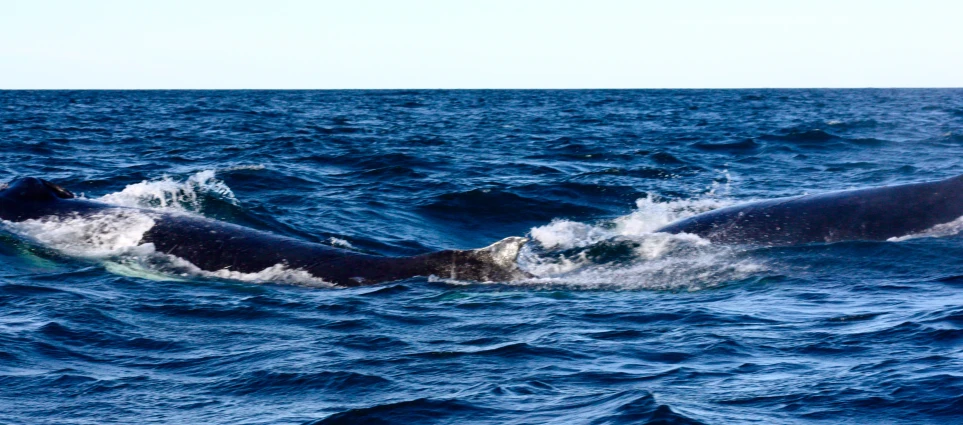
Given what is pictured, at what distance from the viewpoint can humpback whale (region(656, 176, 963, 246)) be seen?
43.3 feet

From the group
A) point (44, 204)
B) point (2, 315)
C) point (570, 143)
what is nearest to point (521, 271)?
point (2, 315)

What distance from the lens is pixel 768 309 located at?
33.2 feet

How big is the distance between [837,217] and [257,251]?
7144 mm

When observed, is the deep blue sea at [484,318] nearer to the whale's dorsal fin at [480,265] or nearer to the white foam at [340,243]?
the white foam at [340,243]

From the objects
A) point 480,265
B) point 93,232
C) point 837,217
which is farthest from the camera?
point 93,232

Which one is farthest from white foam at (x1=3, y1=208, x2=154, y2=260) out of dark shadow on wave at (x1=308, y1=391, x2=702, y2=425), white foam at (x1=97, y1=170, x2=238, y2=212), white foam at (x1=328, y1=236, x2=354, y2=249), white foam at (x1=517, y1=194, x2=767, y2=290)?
dark shadow on wave at (x1=308, y1=391, x2=702, y2=425)

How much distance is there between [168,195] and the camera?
18297 mm

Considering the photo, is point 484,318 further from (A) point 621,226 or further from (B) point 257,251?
(A) point 621,226

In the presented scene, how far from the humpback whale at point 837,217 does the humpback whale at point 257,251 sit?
3.27m

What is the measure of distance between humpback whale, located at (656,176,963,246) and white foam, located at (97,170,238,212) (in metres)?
8.16

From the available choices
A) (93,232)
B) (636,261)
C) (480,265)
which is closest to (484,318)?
(480,265)

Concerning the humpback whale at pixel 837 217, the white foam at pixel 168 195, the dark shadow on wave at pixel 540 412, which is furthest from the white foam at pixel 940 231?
the white foam at pixel 168 195

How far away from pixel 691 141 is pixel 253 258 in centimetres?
2363

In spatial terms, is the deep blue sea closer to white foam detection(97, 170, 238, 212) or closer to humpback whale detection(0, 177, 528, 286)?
white foam detection(97, 170, 238, 212)
